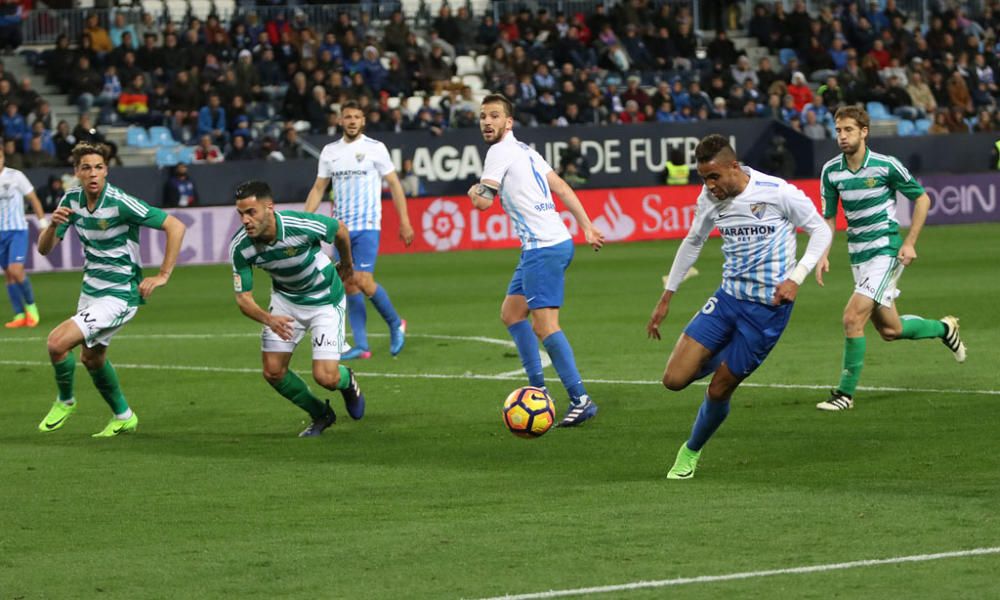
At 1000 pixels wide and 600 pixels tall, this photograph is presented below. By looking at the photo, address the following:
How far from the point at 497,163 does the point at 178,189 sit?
18.4m

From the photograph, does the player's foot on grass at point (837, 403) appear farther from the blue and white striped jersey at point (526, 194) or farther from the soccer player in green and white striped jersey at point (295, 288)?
the soccer player in green and white striped jersey at point (295, 288)

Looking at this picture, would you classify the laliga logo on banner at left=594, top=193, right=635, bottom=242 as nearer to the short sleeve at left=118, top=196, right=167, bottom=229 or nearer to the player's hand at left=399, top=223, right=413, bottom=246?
the player's hand at left=399, top=223, right=413, bottom=246

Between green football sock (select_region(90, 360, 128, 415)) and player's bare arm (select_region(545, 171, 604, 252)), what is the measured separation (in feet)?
10.5

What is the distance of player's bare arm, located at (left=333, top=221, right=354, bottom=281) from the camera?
440 inches

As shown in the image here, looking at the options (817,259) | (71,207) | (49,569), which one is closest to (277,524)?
(49,569)

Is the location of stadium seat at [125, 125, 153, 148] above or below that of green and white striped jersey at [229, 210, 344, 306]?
below

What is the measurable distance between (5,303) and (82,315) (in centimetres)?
1243

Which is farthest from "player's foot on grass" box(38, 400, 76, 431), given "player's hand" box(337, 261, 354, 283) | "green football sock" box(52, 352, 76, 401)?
"player's hand" box(337, 261, 354, 283)

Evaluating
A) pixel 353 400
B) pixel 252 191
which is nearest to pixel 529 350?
pixel 353 400

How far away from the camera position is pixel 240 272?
35.8ft

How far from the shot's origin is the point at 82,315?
37.5 feet

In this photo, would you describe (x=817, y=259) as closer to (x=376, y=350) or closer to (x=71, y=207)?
(x=71, y=207)

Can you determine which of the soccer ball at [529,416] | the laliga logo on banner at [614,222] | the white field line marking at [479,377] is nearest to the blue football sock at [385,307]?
the white field line marking at [479,377]

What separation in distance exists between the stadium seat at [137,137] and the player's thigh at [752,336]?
23756 millimetres
